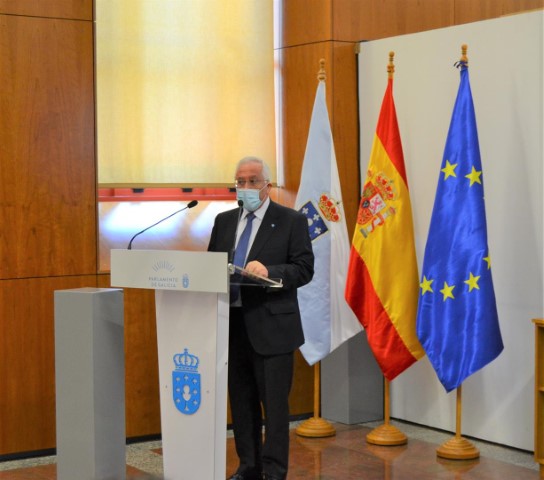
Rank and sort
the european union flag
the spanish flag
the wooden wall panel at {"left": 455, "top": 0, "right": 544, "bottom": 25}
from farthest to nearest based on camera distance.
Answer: the wooden wall panel at {"left": 455, "top": 0, "right": 544, "bottom": 25} < the spanish flag < the european union flag

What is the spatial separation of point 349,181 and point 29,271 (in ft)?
6.93

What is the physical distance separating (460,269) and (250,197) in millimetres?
1511

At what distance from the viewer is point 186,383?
14.2 ft

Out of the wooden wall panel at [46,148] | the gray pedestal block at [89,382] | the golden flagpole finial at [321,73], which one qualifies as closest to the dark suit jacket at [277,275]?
the gray pedestal block at [89,382]

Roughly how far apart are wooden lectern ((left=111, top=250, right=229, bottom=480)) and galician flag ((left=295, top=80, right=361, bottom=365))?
1.79 m

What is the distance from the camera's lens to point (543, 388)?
16.9 ft

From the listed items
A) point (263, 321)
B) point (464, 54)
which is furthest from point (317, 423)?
point (464, 54)

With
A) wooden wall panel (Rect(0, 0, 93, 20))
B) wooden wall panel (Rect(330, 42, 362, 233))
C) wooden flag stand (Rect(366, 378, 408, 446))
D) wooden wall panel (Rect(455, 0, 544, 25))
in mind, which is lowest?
wooden flag stand (Rect(366, 378, 408, 446))

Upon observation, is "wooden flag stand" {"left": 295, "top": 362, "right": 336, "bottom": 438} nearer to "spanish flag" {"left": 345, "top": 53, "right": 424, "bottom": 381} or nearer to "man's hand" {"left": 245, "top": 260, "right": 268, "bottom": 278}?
"spanish flag" {"left": 345, "top": 53, "right": 424, "bottom": 381}

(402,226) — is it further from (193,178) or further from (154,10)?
(154,10)

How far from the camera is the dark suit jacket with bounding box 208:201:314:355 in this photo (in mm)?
4570

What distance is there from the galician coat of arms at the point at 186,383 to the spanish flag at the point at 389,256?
1863 millimetres

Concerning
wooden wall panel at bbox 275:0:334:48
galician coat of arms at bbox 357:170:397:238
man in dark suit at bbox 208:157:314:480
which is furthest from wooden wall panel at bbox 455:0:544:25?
man in dark suit at bbox 208:157:314:480

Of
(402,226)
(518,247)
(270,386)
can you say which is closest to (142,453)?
(270,386)
